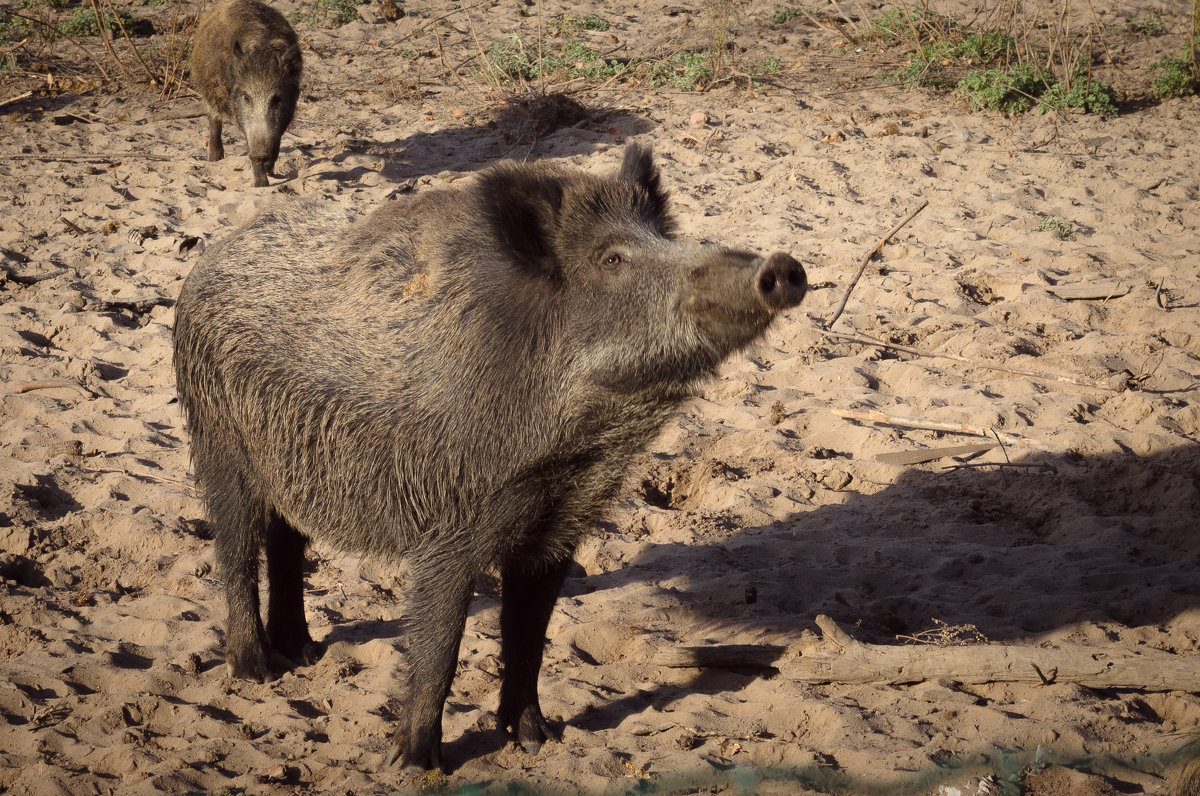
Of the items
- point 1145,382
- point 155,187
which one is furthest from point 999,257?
point 155,187

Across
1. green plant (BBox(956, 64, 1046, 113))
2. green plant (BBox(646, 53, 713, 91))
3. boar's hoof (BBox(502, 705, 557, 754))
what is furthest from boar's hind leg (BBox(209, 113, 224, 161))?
boar's hoof (BBox(502, 705, 557, 754))

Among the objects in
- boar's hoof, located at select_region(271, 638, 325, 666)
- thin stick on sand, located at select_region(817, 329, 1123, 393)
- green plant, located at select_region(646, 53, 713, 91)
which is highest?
green plant, located at select_region(646, 53, 713, 91)

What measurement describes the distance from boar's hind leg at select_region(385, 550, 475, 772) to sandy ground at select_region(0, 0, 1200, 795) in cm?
15

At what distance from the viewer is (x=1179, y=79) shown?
10234 mm

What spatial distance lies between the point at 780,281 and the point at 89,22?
12.7 m

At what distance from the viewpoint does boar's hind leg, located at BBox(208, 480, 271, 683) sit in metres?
4.14

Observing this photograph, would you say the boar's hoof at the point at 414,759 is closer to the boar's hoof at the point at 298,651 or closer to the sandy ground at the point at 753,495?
the sandy ground at the point at 753,495

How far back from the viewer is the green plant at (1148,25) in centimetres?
1189

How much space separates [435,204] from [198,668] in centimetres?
220

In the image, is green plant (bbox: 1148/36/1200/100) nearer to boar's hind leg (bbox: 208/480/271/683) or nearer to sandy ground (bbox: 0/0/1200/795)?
sandy ground (bbox: 0/0/1200/795)

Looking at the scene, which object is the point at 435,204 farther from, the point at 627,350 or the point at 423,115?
the point at 423,115

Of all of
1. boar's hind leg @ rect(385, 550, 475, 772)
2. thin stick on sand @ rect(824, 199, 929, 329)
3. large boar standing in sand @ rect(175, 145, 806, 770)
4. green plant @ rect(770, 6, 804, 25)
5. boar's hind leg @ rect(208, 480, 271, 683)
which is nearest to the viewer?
large boar standing in sand @ rect(175, 145, 806, 770)

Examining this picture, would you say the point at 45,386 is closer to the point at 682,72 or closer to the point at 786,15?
the point at 682,72

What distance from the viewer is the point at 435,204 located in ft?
12.4
